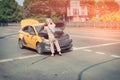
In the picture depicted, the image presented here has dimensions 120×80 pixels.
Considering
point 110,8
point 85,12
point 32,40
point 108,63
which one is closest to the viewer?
point 108,63

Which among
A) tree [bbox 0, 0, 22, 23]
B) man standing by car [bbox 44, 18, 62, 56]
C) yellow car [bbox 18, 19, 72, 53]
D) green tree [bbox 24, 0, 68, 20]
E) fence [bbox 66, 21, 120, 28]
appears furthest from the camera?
tree [bbox 0, 0, 22, 23]

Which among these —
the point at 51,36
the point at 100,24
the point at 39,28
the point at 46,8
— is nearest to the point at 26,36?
the point at 39,28

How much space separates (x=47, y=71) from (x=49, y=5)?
219ft

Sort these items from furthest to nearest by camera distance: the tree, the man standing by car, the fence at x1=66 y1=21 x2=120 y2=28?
the tree, the fence at x1=66 y1=21 x2=120 y2=28, the man standing by car

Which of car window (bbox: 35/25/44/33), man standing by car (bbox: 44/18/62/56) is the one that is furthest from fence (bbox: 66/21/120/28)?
man standing by car (bbox: 44/18/62/56)

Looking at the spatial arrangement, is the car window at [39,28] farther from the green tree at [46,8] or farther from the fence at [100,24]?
the green tree at [46,8]

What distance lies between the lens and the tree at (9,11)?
98688mm

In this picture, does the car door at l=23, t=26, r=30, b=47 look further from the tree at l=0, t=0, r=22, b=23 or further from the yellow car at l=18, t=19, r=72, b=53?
the tree at l=0, t=0, r=22, b=23

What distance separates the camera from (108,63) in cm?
972

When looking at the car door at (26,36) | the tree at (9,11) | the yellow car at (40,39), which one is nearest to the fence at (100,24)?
the car door at (26,36)

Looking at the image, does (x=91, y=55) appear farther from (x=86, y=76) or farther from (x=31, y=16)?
(x=31, y=16)

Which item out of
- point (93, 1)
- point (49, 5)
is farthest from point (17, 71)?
point (93, 1)

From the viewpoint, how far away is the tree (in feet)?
324

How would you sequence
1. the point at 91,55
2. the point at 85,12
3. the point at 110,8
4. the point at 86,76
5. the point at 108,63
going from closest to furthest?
the point at 86,76, the point at 108,63, the point at 91,55, the point at 85,12, the point at 110,8
